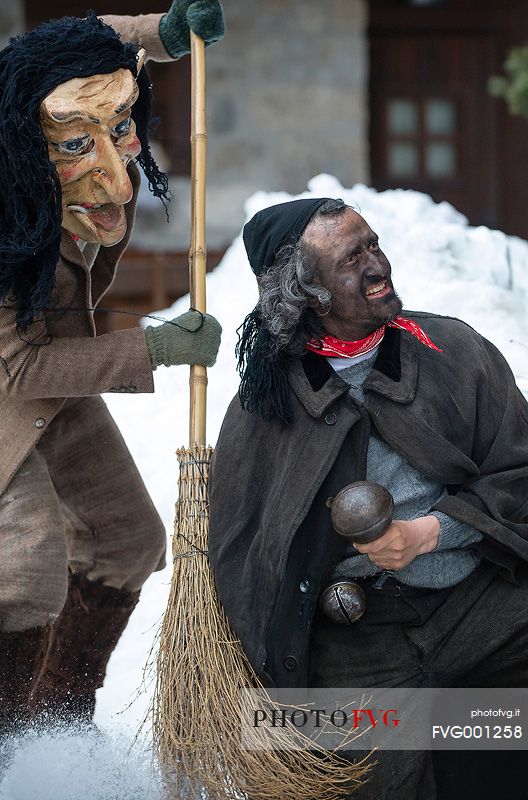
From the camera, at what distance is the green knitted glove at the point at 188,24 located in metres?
3.55

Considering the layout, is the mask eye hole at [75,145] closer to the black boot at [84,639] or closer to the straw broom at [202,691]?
the straw broom at [202,691]

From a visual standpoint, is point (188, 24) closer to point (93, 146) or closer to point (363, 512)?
point (93, 146)

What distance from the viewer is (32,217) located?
321 cm

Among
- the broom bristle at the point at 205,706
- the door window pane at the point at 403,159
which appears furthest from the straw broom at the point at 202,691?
the door window pane at the point at 403,159

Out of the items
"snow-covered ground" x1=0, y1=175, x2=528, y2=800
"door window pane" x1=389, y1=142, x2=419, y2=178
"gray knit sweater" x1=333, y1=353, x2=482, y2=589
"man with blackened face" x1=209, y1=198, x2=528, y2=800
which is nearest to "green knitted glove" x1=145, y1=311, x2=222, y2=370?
"man with blackened face" x1=209, y1=198, x2=528, y2=800

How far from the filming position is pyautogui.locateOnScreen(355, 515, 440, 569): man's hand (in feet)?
9.78

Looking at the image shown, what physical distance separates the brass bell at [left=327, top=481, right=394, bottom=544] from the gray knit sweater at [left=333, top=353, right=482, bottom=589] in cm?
27

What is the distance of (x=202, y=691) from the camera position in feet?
10.6

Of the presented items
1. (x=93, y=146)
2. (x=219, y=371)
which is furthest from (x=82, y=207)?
(x=219, y=371)

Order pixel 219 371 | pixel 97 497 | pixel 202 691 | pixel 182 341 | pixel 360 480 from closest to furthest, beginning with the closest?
pixel 360 480
pixel 202 691
pixel 182 341
pixel 97 497
pixel 219 371

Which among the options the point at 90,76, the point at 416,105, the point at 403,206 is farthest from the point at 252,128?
the point at 90,76

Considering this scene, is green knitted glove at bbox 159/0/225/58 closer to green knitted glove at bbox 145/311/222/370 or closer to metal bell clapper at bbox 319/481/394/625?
green knitted glove at bbox 145/311/222/370

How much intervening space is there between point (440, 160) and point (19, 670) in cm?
716

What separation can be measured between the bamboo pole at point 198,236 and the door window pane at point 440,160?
6.44 metres
